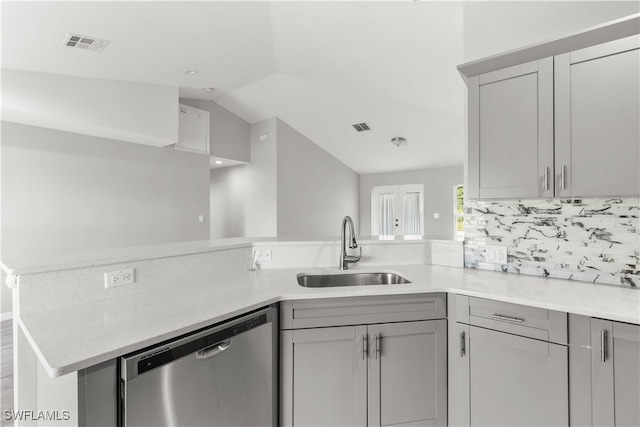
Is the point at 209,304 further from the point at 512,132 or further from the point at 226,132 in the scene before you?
the point at 226,132

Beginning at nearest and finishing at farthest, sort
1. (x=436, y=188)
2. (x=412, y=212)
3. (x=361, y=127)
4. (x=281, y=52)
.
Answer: (x=281, y=52)
(x=361, y=127)
(x=436, y=188)
(x=412, y=212)

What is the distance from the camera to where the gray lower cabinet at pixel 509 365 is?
1.50 meters

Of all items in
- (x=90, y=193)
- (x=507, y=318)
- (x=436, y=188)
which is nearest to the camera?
(x=507, y=318)

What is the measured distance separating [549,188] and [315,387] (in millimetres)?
1545

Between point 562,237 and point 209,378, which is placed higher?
point 562,237

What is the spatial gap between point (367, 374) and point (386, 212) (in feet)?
24.7

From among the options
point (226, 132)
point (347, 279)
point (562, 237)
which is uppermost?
point (226, 132)

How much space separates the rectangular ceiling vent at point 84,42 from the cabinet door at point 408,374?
3.62m

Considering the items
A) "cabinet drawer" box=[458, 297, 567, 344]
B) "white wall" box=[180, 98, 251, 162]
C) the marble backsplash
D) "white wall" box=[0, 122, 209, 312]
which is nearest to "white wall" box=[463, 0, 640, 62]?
the marble backsplash

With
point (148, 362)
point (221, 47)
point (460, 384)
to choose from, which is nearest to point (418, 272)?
point (460, 384)

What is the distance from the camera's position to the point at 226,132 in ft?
22.6

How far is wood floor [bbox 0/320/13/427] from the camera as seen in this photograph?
220 cm

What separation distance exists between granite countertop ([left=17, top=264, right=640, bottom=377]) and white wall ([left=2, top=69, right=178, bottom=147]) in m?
3.32

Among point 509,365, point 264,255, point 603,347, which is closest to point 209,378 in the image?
point 264,255
